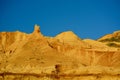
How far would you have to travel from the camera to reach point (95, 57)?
70.8m

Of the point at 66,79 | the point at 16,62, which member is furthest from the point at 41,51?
the point at 66,79

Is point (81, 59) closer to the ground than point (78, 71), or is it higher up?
higher up

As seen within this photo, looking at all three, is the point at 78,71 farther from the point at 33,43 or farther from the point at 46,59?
the point at 33,43

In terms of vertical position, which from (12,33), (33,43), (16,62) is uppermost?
(12,33)

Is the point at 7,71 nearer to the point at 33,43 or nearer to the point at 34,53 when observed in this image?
the point at 34,53

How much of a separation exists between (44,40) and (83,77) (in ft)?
115

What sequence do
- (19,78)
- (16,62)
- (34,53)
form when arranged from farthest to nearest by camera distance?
(34,53) < (16,62) < (19,78)

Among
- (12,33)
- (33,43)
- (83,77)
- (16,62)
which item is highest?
(12,33)

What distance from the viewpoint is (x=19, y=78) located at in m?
40.1

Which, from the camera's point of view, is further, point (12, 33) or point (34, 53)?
point (12, 33)

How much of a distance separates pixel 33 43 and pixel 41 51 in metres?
4.76

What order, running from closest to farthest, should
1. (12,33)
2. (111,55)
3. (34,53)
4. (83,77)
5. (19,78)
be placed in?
1. (83,77)
2. (19,78)
3. (34,53)
4. (111,55)
5. (12,33)

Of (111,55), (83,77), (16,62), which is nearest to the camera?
(83,77)

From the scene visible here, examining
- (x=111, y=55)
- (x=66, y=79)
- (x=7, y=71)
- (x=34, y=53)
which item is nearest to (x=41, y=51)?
(x=34, y=53)
